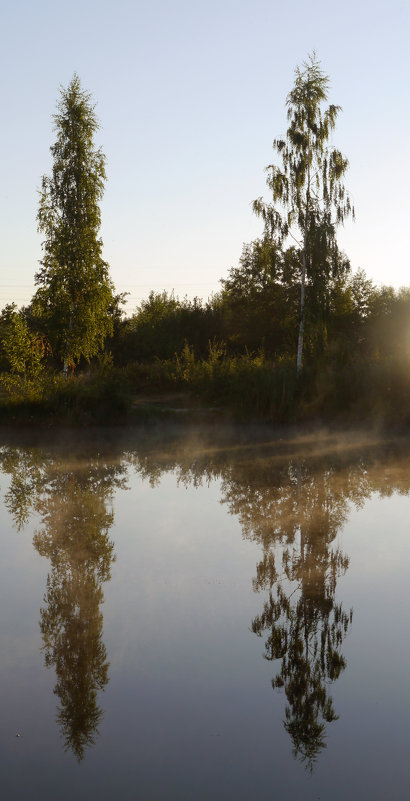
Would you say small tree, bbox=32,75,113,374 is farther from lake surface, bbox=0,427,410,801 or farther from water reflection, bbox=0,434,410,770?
lake surface, bbox=0,427,410,801

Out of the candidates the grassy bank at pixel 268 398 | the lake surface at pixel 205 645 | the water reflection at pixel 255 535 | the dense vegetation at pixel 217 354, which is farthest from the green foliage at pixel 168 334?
the lake surface at pixel 205 645

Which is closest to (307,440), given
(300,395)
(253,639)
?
(300,395)

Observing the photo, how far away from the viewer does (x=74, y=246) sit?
25156mm

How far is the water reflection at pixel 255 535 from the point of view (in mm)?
4234

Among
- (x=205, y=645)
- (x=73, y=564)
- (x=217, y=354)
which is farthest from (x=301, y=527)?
(x=217, y=354)

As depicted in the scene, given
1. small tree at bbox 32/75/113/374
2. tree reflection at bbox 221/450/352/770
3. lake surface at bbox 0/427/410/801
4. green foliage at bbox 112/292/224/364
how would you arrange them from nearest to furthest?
1. lake surface at bbox 0/427/410/801
2. tree reflection at bbox 221/450/352/770
3. small tree at bbox 32/75/113/374
4. green foliage at bbox 112/292/224/364

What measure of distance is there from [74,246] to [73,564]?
20.2m

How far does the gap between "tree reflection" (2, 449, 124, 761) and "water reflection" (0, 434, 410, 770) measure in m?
0.01

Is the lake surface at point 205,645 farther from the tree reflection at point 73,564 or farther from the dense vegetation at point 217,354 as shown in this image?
the dense vegetation at point 217,354

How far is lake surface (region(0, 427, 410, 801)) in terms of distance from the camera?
11.2ft

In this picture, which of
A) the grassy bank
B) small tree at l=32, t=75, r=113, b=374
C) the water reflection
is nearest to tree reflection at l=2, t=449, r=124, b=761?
the water reflection

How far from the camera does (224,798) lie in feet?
10.4

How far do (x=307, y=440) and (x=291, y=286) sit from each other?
943 cm

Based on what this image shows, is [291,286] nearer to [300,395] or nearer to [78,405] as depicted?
[300,395]
